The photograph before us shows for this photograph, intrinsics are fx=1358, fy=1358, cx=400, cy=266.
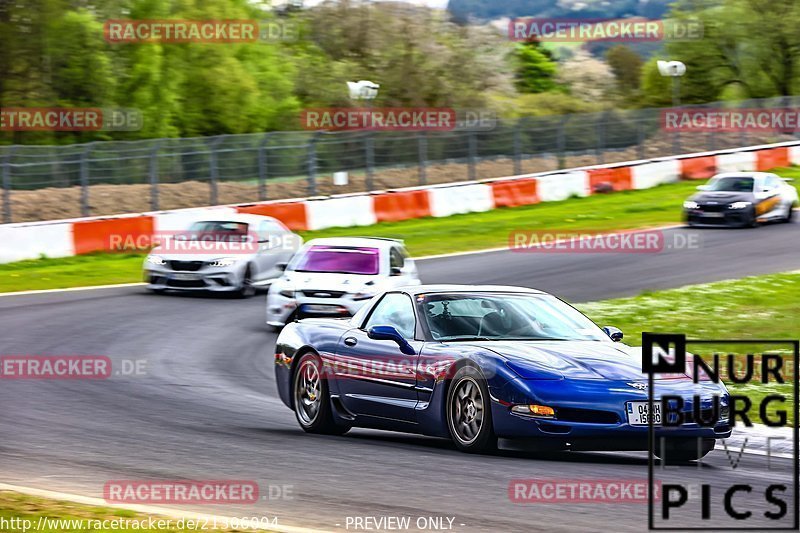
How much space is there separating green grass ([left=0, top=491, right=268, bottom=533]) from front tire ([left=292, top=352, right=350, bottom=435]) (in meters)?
3.62

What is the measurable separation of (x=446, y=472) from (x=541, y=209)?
25.2 metres

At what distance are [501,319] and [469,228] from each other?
2040cm

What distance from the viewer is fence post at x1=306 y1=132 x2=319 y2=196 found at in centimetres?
3081

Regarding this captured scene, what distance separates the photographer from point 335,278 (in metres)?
18.6

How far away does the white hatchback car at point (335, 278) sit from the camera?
60.2ft

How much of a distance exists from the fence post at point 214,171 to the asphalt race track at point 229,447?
962cm

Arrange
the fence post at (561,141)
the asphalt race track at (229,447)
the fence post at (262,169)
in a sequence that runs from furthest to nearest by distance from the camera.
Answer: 1. the fence post at (561,141)
2. the fence post at (262,169)
3. the asphalt race track at (229,447)

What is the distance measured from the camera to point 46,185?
90.1 feet

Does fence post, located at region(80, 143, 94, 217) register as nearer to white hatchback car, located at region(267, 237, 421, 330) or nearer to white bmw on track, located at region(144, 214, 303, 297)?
white bmw on track, located at region(144, 214, 303, 297)

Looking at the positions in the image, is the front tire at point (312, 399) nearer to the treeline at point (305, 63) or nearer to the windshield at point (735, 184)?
the windshield at point (735, 184)

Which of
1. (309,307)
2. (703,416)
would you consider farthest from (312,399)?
(309,307)

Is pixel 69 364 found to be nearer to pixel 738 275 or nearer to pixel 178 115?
pixel 738 275

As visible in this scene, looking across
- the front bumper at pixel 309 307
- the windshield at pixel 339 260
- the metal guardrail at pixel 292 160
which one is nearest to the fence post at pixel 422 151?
the metal guardrail at pixel 292 160

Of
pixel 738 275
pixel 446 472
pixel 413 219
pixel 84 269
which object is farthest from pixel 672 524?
pixel 413 219
